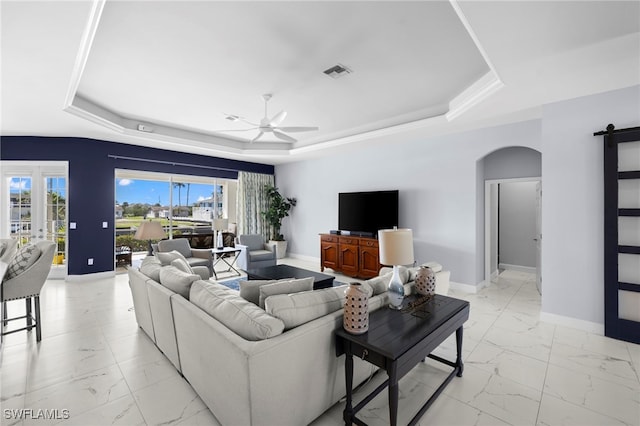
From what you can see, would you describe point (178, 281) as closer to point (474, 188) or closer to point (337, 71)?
point (337, 71)

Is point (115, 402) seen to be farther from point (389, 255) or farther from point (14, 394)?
point (389, 255)

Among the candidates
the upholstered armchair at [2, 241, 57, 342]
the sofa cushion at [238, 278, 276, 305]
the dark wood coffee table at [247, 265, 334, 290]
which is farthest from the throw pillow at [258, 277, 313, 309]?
the upholstered armchair at [2, 241, 57, 342]

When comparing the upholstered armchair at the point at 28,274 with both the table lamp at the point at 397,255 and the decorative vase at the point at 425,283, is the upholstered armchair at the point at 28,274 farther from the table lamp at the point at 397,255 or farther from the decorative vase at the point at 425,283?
the decorative vase at the point at 425,283

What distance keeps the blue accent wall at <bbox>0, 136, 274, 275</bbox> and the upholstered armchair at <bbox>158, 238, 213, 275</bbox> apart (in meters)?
1.54

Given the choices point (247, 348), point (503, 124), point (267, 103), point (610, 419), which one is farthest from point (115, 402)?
point (503, 124)

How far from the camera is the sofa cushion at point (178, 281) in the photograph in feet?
7.67

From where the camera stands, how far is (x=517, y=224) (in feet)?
21.0

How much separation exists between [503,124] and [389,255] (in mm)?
3650

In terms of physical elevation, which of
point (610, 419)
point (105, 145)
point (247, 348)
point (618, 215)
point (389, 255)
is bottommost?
point (610, 419)

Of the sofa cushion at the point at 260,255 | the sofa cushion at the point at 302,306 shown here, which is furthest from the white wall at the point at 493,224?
the sofa cushion at the point at 302,306

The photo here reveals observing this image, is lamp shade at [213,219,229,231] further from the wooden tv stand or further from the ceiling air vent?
the ceiling air vent

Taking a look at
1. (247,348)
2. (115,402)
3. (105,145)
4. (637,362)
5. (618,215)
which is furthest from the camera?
(105,145)

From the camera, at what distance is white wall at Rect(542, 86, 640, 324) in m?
3.17

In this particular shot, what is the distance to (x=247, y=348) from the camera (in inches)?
56.7
